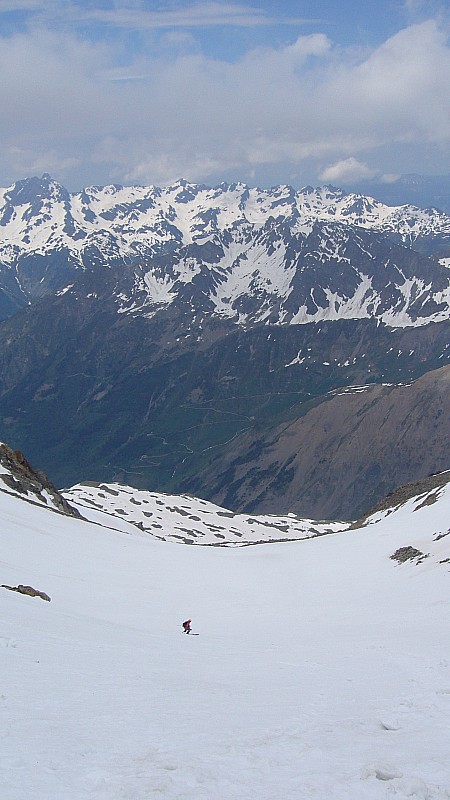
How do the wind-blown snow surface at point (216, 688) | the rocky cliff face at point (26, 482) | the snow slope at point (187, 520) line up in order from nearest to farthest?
the wind-blown snow surface at point (216, 688)
the rocky cliff face at point (26, 482)
the snow slope at point (187, 520)

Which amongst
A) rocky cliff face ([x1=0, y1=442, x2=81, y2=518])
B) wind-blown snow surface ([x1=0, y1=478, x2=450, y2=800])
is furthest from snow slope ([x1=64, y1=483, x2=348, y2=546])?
wind-blown snow surface ([x1=0, y1=478, x2=450, y2=800])

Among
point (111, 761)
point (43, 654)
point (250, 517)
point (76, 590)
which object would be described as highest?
point (111, 761)

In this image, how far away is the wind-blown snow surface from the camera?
393 inches

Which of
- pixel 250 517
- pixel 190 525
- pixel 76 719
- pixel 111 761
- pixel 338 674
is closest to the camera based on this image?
pixel 111 761

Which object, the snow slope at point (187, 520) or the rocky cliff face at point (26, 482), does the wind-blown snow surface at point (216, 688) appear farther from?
the snow slope at point (187, 520)

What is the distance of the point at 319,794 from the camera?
31.2 ft

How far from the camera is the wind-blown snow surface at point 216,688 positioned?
998 centimetres

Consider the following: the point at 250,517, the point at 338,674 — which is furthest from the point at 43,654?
the point at 250,517

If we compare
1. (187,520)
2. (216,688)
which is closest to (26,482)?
(216,688)

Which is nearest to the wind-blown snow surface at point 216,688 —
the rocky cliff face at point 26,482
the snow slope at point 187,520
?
the rocky cliff face at point 26,482

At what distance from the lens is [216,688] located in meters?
16.2

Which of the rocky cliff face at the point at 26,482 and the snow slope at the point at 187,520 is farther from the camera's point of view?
the snow slope at the point at 187,520

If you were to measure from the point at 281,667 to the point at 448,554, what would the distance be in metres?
23.3

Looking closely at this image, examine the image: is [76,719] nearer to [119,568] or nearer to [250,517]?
[119,568]
